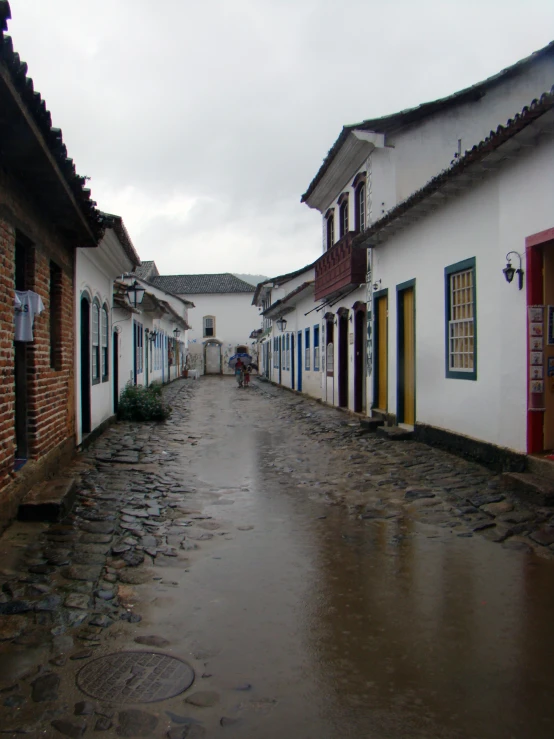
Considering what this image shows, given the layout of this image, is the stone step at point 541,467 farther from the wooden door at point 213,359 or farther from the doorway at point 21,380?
the wooden door at point 213,359

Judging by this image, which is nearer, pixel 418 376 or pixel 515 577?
pixel 515 577

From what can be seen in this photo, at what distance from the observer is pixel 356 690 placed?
3.02 meters

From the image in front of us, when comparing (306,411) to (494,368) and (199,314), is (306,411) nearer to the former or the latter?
(494,368)

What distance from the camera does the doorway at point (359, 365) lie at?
15.6 m

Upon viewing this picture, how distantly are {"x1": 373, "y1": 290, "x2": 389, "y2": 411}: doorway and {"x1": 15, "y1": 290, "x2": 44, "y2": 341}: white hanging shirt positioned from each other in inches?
320

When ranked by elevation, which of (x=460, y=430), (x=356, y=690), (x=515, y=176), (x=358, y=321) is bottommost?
(x=356, y=690)

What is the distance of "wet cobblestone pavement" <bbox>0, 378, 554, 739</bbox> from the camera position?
111 inches

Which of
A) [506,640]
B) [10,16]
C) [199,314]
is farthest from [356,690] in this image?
[199,314]

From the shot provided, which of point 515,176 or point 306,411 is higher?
point 515,176

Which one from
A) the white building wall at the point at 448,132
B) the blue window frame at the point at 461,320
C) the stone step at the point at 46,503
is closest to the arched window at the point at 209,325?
the white building wall at the point at 448,132

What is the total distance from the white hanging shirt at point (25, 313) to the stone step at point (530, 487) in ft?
17.2

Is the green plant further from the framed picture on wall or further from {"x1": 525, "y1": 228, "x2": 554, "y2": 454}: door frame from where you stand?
the framed picture on wall

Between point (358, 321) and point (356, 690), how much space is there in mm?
13022


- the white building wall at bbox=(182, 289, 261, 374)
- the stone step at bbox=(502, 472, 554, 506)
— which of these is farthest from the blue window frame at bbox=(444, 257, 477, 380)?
the white building wall at bbox=(182, 289, 261, 374)
